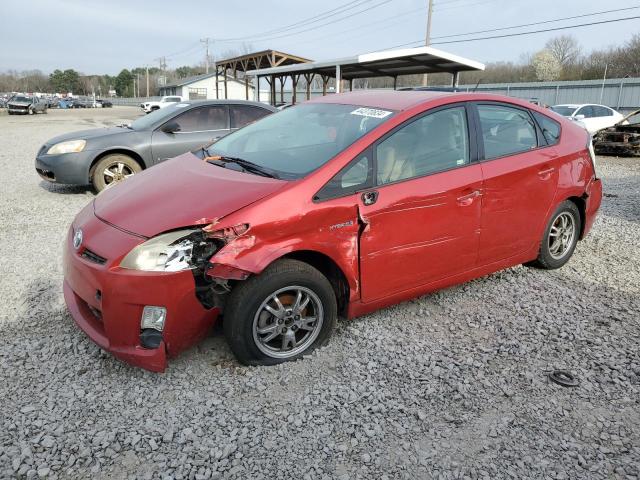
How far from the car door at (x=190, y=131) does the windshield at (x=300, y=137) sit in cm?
365

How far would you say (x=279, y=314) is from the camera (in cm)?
299

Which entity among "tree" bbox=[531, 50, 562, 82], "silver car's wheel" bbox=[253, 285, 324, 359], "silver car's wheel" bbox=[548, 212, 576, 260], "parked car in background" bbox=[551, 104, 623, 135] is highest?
"tree" bbox=[531, 50, 562, 82]

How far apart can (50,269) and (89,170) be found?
328 centimetres

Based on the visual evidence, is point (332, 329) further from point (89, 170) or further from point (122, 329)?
point (89, 170)

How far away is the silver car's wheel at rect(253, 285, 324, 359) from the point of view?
9.73 feet

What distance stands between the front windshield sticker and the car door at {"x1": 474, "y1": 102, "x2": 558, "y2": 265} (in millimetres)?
839

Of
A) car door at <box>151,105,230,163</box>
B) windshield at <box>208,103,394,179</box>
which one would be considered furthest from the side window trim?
car door at <box>151,105,230,163</box>

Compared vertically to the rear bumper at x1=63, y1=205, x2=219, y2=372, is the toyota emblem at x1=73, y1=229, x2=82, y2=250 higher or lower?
higher

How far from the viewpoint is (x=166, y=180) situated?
134 inches

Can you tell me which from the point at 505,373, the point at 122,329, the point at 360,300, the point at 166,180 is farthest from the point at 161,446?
the point at 505,373

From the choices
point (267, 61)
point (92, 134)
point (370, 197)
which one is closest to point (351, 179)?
point (370, 197)

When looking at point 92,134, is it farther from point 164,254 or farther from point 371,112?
point 164,254

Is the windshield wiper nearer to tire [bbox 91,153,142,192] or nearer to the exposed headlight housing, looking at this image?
the exposed headlight housing

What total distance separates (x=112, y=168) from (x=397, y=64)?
12850mm
